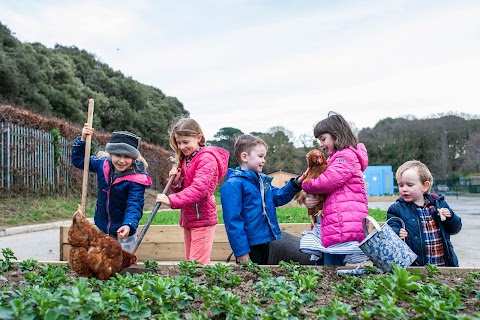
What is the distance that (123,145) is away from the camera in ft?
12.7

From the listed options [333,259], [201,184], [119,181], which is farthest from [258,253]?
[119,181]

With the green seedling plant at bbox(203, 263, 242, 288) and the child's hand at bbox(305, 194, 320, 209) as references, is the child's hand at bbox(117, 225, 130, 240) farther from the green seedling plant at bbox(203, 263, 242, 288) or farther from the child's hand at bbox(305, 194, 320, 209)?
the child's hand at bbox(305, 194, 320, 209)

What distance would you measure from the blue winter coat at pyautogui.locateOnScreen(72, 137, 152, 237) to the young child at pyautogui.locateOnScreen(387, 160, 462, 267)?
1.99 metres

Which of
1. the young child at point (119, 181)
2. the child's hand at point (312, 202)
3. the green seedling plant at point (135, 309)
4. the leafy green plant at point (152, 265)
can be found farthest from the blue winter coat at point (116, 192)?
the green seedling plant at point (135, 309)

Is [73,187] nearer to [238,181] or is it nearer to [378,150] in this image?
[238,181]

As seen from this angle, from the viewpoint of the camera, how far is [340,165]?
3611 mm

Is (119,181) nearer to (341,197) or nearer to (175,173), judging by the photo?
(175,173)

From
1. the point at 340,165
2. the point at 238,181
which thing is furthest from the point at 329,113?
the point at 238,181

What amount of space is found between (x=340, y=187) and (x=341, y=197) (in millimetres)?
85

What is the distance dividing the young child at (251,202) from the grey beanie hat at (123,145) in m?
0.81

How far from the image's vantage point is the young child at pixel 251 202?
383 cm

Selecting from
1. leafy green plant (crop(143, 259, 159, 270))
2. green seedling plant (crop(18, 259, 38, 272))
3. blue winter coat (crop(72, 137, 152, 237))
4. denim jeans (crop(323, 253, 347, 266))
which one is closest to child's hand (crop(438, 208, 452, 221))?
denim jeans (crop(323, 253, 347, 266))

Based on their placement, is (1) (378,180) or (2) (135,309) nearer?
(2) (135,309)

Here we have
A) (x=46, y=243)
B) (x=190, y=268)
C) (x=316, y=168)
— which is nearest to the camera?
(x=190, y=268)
